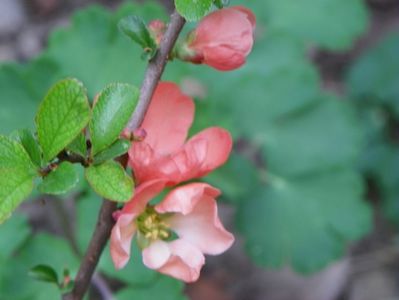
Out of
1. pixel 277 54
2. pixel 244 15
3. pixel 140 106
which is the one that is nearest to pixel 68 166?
pixel 140 106

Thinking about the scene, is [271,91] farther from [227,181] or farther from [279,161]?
[227,181]

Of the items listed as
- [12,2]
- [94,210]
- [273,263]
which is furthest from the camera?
[12,2]

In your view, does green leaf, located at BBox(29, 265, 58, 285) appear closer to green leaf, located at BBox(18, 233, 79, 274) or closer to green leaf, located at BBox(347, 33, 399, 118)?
green leaf, located at BBox(18, 233, 79, 274)

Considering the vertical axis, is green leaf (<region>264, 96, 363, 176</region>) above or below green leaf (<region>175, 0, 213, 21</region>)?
below

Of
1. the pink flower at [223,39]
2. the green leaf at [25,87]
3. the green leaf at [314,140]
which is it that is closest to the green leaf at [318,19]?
the green leaf at [314,140]

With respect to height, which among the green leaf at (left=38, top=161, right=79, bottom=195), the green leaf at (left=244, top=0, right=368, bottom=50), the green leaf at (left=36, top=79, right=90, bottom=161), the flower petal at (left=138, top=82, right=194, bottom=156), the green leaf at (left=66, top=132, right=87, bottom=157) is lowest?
the green leaf at (left=244, top=0, right=368, bottom=50)

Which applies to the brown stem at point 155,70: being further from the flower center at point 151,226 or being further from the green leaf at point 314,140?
the green leaf at point 314,140

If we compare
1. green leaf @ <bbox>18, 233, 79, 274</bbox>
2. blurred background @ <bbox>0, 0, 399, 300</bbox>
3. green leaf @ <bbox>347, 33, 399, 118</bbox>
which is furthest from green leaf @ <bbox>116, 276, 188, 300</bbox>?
green leaf @ <bbox>347, 33, 399, 118</bbox>
